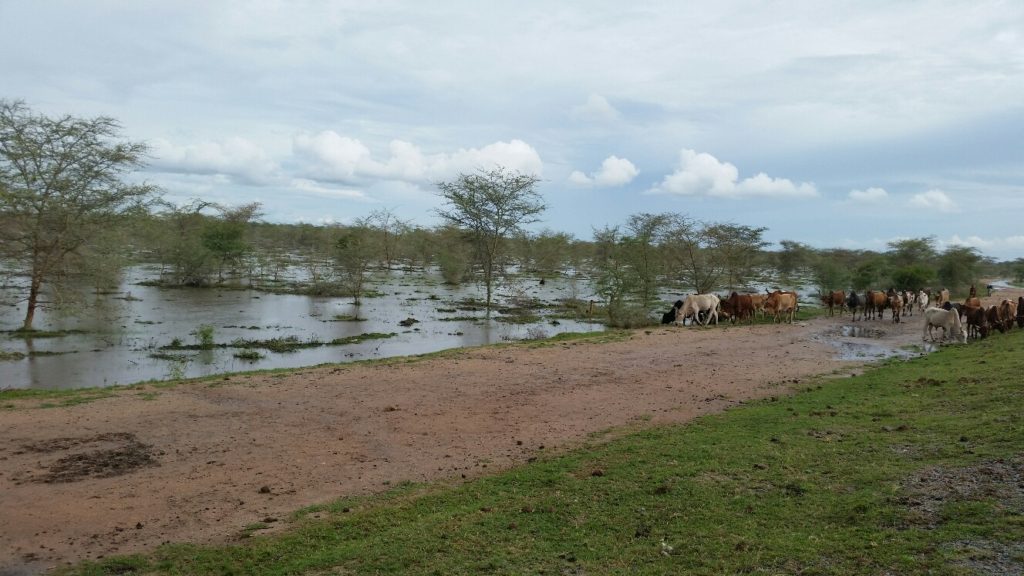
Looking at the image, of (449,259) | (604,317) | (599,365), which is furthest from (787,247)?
(599,365)

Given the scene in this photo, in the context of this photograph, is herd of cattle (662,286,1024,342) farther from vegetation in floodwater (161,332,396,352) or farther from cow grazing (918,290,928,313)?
vegetation in floodwater (161,332,396,352)

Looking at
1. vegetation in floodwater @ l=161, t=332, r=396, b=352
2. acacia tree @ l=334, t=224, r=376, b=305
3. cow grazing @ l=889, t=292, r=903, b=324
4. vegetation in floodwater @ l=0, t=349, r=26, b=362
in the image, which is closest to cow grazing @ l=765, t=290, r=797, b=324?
cow grazing @ l=889, t=292, r=903, b=324

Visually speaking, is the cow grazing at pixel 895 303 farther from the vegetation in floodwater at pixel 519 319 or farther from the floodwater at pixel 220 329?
the vegetation in floodwater at pixel 519 319

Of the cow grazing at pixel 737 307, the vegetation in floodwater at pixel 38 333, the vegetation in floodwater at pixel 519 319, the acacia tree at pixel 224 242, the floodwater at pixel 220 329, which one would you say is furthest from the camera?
the acacia tree at pixel 224 242

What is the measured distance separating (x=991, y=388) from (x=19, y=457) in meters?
12.6

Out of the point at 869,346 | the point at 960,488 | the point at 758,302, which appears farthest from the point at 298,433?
the point at 758,302

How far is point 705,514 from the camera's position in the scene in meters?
4.77

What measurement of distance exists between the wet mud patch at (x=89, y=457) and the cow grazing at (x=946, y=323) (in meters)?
18.9

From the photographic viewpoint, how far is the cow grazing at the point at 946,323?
647 inches

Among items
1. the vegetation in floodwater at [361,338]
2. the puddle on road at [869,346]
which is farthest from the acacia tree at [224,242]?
the puddle on road at [869,346]

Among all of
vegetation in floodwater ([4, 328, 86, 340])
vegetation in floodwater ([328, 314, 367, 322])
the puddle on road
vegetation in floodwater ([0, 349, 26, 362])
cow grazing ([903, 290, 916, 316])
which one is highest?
cow grazing ([903, 290, 916, 316])

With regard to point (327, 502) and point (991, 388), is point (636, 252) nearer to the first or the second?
point (991, 388)

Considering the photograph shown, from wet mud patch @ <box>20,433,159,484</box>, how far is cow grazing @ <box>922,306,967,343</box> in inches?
743

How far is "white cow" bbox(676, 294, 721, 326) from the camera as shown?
70.1 ft
